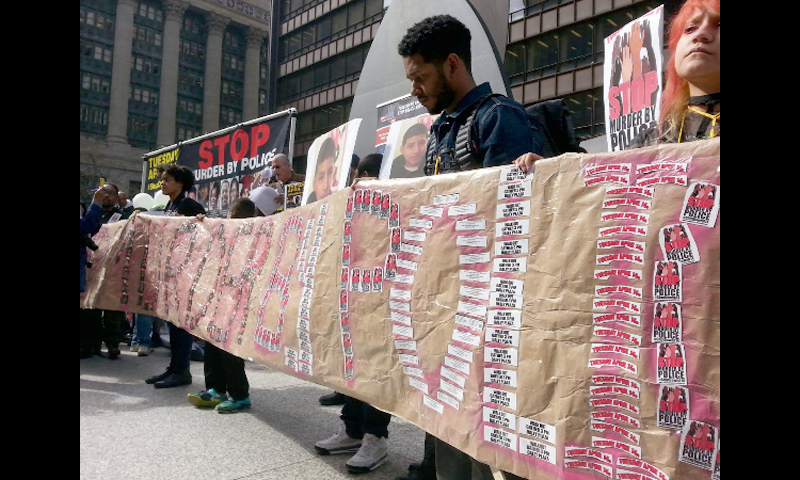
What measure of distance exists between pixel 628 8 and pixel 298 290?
21.5m

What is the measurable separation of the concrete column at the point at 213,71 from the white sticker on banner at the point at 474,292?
190ft

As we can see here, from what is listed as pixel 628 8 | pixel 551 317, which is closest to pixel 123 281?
pixel 551 317

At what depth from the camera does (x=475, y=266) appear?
6.25 feet

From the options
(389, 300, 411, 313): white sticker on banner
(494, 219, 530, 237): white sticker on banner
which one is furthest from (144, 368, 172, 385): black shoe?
(494, 219, 530, 237): white sticker on banner

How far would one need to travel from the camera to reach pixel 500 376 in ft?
5.73

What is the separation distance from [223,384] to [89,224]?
7.69 ft

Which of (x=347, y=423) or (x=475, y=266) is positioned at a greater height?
(x=475, y=266)

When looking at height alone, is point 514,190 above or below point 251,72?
below

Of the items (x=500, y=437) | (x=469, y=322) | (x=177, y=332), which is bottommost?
(x=177, y=332)

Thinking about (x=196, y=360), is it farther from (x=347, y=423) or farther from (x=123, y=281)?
(x=347, y=423)

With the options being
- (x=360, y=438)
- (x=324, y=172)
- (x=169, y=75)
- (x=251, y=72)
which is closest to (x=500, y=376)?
(x=360, y=438)

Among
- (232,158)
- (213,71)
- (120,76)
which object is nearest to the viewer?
(232,158)

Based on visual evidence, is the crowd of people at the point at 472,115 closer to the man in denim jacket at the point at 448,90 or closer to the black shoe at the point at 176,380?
the man in denim jacket at the point at 448,90

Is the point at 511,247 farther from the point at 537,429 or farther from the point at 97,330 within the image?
the point at 97,330
